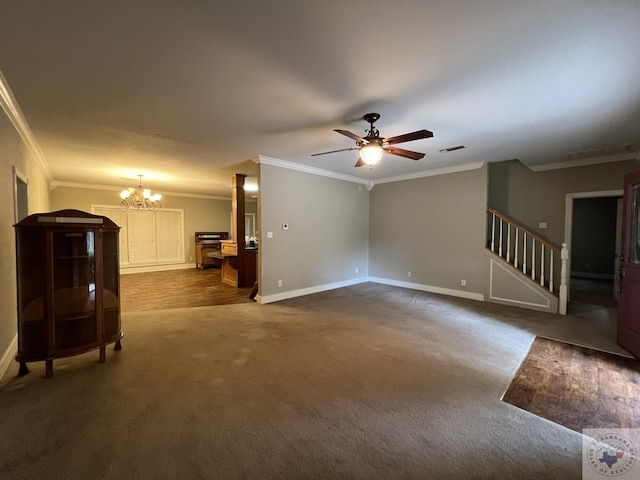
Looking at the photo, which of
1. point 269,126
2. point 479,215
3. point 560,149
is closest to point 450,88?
point 269,126

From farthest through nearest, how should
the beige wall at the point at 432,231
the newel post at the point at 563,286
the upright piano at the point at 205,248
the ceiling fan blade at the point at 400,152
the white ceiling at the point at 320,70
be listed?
the upright piano at the point at 205,248, the beige wall at the point at 432,231, the newel post at the point at 563,286, the ceiling fan blade at the point at 400,152, the white ceiling at the point at 320,70

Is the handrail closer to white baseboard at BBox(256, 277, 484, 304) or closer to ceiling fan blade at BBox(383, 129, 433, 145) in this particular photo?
white baseboard at BBox(256, 277, 484, 304)

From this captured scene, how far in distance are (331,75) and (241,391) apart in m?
2.70

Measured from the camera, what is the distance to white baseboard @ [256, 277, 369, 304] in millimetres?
5029

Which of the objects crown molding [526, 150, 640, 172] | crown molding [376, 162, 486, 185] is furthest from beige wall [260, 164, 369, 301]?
crown molding [526, 150, 640, 172]

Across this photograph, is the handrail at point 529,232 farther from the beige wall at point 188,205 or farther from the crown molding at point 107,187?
the beige wall at point 188,205

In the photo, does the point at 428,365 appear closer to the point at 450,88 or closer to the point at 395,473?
the point at 395,473

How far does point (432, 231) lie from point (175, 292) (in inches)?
222

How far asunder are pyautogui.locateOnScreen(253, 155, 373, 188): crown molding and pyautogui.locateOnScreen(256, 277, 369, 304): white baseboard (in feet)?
7.81

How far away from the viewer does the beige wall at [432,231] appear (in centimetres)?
530

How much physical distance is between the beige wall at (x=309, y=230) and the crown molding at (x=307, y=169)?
75 mm

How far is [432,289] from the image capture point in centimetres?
589

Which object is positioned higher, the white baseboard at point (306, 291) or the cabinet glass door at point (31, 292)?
the cabinet glass door at point (31, 292)

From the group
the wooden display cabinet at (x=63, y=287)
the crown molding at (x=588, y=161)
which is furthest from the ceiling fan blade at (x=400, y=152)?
the crown molding at (x=588, y=161)
